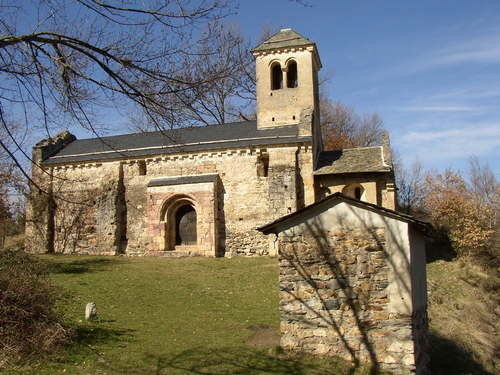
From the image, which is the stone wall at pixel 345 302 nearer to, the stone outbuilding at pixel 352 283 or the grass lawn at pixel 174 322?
the stone outbuilding at pixel 352 283

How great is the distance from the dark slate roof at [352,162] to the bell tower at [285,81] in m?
2.07

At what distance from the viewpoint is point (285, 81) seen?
22.6 metres

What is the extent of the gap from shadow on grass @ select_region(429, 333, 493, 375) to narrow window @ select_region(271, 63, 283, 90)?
1528 cm

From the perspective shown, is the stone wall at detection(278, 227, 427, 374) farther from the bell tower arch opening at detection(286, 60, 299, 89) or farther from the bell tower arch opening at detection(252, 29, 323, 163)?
the bell tower arch opening at detection(286, 60, 299, 89)

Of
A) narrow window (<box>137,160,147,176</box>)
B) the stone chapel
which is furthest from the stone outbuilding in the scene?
narrow window (<box>137,160,147,176</box>)

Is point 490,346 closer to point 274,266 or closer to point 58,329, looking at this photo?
point 274,266

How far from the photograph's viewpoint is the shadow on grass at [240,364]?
23.4 feet

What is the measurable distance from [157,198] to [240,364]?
46.0 ft

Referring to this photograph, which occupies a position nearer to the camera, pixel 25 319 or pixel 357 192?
pixel 25 319

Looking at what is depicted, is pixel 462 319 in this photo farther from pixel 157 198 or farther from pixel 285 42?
pixel 285 42

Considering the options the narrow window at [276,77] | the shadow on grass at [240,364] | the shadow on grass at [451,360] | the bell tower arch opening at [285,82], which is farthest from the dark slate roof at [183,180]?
the shadow on grass at [240,364]

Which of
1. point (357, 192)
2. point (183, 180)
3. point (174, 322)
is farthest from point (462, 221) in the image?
point (174, 322)

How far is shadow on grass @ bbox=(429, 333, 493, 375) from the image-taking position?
9797mm

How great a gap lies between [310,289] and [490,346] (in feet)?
24.3
